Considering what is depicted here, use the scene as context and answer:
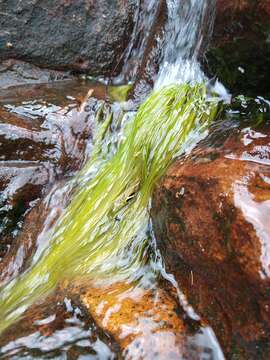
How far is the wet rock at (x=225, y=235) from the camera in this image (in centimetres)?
175

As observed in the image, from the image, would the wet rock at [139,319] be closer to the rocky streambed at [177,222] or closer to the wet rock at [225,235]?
the rocky streambed at [177,222]

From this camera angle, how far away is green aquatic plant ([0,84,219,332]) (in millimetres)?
2635

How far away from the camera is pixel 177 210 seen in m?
2.17

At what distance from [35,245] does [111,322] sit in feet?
4.63

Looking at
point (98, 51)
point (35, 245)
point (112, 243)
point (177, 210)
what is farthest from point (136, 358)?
point (98, 51)

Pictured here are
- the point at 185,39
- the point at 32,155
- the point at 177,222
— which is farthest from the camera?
the point at 185,39

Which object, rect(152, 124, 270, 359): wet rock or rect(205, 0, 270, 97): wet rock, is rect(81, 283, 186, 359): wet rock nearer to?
rect(152, 124, 270, 359): wet rock

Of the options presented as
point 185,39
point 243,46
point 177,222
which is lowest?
point 177,222

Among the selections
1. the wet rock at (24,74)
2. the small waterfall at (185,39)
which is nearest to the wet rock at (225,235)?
the small waterfall at (185,39)

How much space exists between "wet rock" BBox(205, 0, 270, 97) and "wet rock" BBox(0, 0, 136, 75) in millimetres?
2041

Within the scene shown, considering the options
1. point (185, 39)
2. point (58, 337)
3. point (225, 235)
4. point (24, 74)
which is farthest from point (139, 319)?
point (24, 74)

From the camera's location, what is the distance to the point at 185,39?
3.88 m

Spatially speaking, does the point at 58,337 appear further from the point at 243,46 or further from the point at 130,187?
the point at 243,46

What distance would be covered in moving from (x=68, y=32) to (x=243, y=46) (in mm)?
2582
